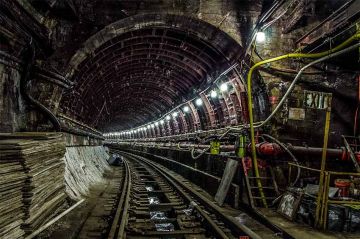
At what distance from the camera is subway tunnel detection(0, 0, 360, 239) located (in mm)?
5473

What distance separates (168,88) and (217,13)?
1170cm

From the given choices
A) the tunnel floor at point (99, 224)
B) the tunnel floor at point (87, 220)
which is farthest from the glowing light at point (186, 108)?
the tunnel floor at point (99, 224)

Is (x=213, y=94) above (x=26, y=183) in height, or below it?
above

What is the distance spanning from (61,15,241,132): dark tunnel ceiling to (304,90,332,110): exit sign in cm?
577

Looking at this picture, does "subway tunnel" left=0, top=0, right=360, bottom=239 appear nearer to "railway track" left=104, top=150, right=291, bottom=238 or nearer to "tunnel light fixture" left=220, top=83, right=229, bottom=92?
"railway track" left=104, top=150, right=291, bottom=238

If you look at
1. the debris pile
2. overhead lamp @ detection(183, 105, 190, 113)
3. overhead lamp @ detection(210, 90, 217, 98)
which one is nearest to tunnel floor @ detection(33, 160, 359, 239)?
the debris pile

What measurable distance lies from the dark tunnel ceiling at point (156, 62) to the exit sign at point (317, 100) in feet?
18.9

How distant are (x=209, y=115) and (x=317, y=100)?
1144 centimetres

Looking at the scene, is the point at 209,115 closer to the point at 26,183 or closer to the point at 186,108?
the point at 186,108

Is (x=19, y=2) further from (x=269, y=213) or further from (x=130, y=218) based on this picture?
(x=269, y=213)

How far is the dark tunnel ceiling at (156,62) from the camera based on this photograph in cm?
1178

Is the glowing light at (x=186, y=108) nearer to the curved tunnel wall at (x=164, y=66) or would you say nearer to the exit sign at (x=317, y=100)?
the curved tunnel wall at (x=164, y=66)

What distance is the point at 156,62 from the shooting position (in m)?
17.7

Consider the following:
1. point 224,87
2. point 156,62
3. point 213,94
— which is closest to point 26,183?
point 224,87
